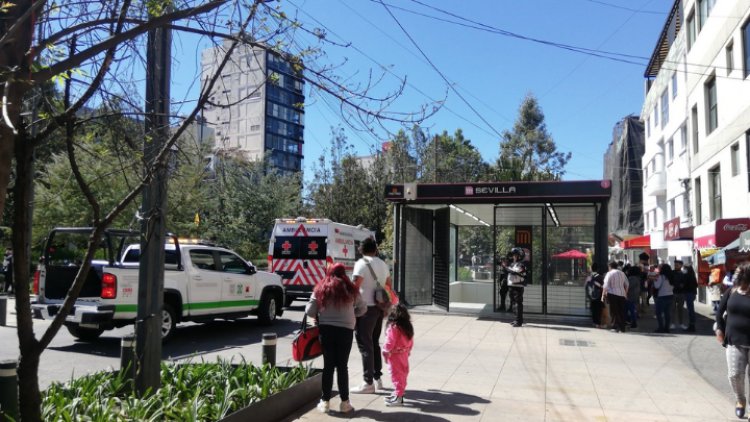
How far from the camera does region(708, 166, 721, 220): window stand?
64.3 feet

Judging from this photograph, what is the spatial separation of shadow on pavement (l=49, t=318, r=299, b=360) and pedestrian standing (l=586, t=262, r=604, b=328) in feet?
22.5

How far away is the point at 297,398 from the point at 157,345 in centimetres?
158

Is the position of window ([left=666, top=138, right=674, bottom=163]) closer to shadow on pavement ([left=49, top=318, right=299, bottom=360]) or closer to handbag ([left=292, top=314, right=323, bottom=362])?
shadow on pavement ([left=49, top=318, right=299, bottom=360])

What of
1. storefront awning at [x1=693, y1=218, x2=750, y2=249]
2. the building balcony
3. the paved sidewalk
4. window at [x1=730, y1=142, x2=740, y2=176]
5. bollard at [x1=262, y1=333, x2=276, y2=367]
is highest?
the building balcony

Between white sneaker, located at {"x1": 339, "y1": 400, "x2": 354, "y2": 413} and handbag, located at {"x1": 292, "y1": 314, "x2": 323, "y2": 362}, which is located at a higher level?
handbag, located at {"x1": 292, "y1": 314, "x2": 323, "y2": 362}

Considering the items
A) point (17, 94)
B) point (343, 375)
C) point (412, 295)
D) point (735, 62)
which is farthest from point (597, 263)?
point (17, 94)

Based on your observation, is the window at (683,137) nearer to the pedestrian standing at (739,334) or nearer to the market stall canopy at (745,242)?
the market stall canopy at (745,242)

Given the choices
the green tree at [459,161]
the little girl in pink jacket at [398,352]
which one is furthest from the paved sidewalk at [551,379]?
the green tree at [459,161]

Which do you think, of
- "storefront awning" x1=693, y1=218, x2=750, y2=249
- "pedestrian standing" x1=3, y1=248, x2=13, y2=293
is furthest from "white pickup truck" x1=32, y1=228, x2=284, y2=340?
"storefront awning" x1=693, y1=218, x2=750, y2=249

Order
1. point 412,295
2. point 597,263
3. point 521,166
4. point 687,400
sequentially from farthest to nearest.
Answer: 1. point 521,166
2. point 412,295
3. point 597,263
4. point 687,400

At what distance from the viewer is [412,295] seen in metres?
16.1

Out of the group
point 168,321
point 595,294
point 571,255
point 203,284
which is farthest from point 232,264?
point 571,255

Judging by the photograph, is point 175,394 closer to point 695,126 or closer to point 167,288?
point 167,288

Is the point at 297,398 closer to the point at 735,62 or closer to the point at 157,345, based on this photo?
the point at 157,345
